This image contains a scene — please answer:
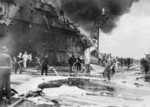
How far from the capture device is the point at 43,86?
13.2m

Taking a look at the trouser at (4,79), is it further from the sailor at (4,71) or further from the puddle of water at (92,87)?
the puddle of water at (92,87)

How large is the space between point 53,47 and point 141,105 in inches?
1086

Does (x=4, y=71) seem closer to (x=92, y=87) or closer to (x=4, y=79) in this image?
(x=4, y=79)

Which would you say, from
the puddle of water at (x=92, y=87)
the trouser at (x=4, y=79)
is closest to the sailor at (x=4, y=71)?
the trouser at (x=4, y=79)

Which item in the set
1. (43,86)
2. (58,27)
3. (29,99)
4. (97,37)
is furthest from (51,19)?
(29,99)

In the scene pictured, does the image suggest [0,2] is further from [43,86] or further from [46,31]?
[43,86]

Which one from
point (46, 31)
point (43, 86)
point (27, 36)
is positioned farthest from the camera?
point (46, 31)

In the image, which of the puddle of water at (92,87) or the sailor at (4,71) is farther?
the puddle of water at (92,87)

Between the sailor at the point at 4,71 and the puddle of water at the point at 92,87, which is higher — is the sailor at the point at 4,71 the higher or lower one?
the higher one

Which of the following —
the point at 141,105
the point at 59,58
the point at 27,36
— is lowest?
the point at 141,105

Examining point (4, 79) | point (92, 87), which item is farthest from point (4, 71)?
point (92, 87)

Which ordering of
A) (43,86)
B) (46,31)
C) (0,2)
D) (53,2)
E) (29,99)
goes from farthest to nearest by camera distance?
(53,2) → (46,31) → (0,2) → (43,86) → (29,99)

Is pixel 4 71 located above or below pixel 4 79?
above

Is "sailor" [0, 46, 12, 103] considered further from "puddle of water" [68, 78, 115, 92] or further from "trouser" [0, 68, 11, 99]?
"puddle of water" [68, 78, 115, 92]
